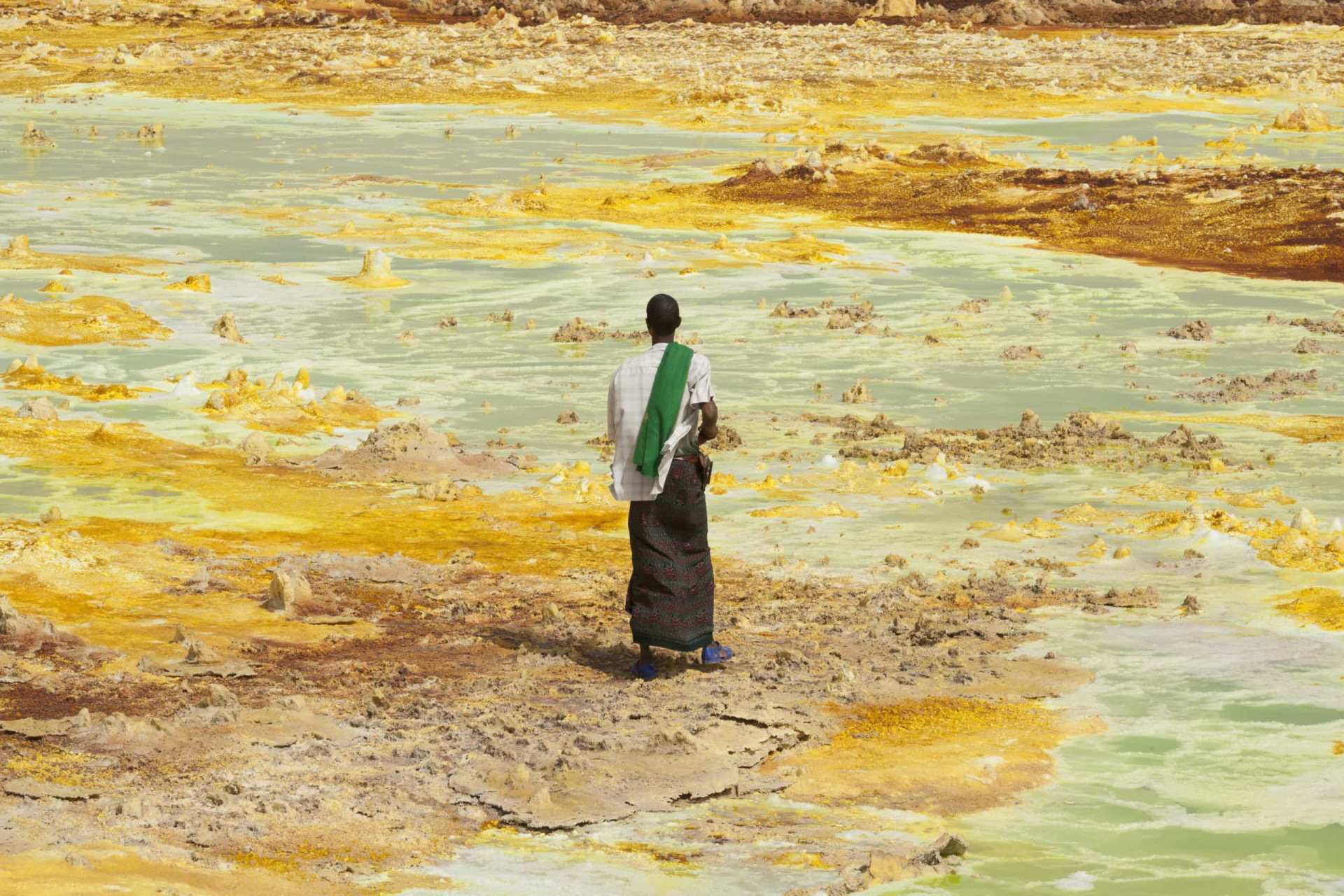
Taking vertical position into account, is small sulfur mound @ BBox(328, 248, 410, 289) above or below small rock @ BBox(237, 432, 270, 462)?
above

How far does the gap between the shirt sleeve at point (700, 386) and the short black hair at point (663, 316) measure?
Result: 0.14 metres

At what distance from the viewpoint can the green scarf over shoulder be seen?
5.17 metres

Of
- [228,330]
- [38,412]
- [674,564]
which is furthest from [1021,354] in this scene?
[674,564]

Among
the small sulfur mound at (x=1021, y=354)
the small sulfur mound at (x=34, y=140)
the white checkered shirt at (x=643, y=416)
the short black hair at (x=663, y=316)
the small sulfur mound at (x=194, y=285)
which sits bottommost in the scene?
the small sulfur mound at (x=1021, y=354)

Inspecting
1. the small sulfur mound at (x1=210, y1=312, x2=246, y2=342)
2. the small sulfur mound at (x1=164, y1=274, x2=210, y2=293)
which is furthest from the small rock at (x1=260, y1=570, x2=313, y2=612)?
the small sulfur mound at (x1=164, y1=274, x2=210, y2=293)

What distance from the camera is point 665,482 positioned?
5293 mm

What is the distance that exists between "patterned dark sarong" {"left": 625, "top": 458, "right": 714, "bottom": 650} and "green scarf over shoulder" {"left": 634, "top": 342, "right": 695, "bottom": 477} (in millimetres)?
126

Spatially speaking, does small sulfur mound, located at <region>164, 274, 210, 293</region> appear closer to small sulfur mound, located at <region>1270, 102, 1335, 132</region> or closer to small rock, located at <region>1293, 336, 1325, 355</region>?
small rock, located at <region>1293, 336, 1325, 355</region>

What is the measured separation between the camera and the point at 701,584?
5391mm

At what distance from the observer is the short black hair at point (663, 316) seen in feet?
17.1

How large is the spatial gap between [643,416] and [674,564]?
19.3 inches

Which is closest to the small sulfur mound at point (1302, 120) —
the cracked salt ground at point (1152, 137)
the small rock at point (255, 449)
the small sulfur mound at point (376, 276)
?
the cracked salt ground at point (1152, 137)

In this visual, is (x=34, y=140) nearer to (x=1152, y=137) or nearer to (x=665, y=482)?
(x=1152, y=137)

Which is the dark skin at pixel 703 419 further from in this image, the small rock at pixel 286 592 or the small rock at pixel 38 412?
the small rock at pixel 38 412
